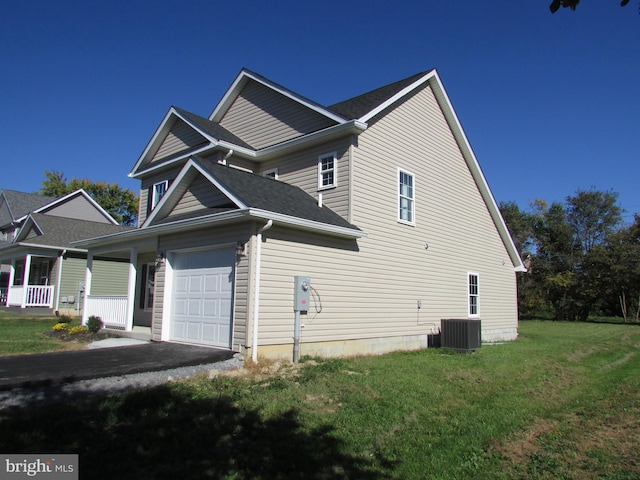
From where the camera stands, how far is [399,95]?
14.0 metres

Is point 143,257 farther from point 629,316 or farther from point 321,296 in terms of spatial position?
point 629,316

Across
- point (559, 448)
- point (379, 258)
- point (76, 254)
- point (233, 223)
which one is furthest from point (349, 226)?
point (76, 254)

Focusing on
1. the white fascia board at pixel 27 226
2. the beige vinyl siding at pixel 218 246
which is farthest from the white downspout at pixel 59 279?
the beige vinyl siding at pixel 218 246

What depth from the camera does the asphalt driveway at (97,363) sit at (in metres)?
6.83

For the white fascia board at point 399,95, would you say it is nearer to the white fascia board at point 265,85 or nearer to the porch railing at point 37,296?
the white fascia board at point 265,85

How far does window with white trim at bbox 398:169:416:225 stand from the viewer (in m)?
14.2

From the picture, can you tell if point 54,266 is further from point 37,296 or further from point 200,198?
point 200,198

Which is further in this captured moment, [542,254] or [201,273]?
[542,254]

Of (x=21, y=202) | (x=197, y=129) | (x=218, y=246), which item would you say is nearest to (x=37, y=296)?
(x=197, y=129)

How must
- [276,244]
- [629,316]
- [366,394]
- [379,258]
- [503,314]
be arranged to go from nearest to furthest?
1. [366,394]
2. [276,244]
3. [379,258]
4. [503,314]
5. [629,316]

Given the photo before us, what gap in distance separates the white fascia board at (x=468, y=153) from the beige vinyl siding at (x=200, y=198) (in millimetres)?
8641

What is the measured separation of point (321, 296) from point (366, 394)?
389cm

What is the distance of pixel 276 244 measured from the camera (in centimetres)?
1015

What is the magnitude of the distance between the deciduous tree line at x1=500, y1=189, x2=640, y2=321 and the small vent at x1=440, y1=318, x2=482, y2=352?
81.2ft
